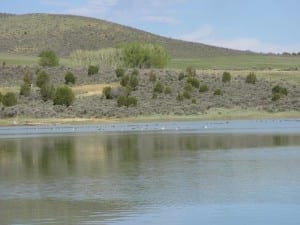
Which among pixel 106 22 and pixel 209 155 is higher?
pixel 106 22

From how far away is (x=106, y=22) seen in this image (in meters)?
180

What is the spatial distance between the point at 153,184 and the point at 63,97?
55.4 meters

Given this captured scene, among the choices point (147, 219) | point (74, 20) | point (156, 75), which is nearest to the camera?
point (147, 219)

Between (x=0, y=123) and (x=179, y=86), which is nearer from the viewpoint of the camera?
(x=0, y=123)

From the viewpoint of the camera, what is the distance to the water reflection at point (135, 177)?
65.1 ft

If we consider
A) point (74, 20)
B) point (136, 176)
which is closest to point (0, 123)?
point (136, 176)

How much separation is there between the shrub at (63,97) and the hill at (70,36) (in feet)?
263

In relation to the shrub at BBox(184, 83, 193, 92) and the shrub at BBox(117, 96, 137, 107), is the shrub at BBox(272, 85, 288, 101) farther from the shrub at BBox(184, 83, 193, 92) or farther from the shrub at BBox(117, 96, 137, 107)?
the shrub at BBox(117, 96, 137, 107)

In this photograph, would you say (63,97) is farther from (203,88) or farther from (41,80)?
(203,88)

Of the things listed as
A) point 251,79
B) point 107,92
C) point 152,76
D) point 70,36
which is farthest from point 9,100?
point 70,36

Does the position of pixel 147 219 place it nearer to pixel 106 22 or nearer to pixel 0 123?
pixel 0 123

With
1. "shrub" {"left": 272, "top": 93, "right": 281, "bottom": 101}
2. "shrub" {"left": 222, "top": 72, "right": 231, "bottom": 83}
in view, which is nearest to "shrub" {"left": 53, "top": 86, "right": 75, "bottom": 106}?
"shrub" {"left": 222, "top": 72, "right": 231, "bottom": 83}

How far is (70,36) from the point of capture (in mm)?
167250

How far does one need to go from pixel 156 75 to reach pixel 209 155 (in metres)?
62.0
